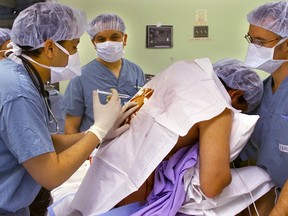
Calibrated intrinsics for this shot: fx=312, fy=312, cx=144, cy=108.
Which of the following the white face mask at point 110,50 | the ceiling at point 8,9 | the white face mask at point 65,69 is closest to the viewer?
the white face mask at point 65,69

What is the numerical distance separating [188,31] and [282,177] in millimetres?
1808

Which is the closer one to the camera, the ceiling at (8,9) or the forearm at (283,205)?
the forearm at (283,205)

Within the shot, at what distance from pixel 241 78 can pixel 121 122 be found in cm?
50

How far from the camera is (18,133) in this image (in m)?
0.89

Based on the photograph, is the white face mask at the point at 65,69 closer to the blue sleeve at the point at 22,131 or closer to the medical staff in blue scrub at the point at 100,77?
the blue sleeve at the point at 22,131

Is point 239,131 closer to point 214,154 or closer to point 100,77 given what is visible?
point 214,154

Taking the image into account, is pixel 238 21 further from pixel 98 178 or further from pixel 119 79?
pixel 98 178

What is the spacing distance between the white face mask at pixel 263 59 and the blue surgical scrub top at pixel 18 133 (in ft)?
2.73

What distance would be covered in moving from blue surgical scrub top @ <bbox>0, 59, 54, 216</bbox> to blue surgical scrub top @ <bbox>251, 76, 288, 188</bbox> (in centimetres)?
77

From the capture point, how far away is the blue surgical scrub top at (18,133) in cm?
88

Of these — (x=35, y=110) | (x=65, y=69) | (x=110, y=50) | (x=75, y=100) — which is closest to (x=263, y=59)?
(x=65, y=69)

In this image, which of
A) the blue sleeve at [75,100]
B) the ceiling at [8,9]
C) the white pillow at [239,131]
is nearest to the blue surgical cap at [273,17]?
the white pillow at [239,131]

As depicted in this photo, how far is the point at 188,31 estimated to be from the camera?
2.68m

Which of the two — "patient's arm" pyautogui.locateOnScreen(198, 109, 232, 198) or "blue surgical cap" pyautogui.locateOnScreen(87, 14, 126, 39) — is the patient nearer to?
"patient's arm" pyautogui.locateOnScreen(198, 109, 232, 198)
